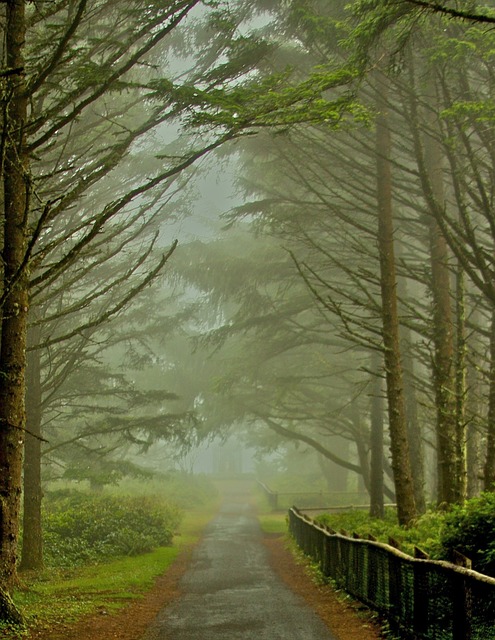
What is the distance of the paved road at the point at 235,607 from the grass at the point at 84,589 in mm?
854

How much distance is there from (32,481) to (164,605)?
5747mm

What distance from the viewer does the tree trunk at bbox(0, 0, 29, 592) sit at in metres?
7.42

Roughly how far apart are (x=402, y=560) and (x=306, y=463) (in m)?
47.6

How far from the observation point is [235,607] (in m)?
10.4

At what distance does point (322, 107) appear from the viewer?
886 centimetres

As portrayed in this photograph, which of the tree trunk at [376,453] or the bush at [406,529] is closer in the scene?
the bush at [406,529]

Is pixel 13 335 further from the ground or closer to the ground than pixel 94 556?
further from the ground

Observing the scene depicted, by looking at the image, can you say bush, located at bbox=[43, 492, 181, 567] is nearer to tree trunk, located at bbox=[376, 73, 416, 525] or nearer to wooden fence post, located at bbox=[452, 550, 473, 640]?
tree trunk, located at bbox=[376, 73, 416, 525]

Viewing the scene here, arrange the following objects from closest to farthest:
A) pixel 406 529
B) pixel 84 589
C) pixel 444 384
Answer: pixel 84 589 < pixel 406 529 < pixel 444 384

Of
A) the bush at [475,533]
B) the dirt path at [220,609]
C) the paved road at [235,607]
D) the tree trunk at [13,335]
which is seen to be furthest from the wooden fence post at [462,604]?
the tree trunk at [13,335]

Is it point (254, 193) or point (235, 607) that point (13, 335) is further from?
point (254, 193)

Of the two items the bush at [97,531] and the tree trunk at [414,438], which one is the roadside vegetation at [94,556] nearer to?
the bush at [97,531]

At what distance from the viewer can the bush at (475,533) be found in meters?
6.72

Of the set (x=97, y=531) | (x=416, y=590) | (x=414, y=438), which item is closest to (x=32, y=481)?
(x=97, y=531)
